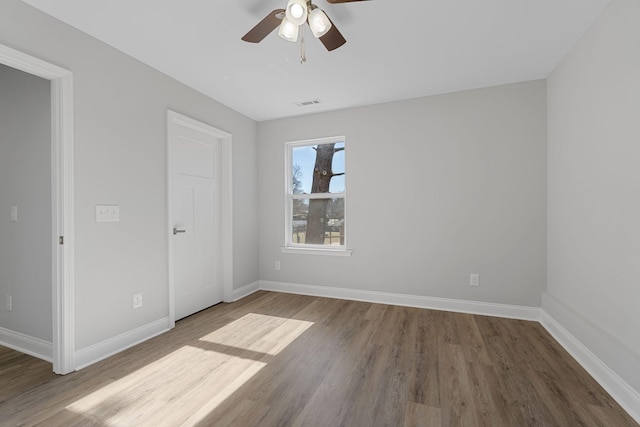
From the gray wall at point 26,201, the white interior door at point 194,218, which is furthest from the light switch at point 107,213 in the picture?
the white interior door at point 194,218

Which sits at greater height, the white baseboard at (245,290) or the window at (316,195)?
the window at (316,195)

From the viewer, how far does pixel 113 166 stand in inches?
93.5

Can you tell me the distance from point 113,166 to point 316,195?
2.40 m

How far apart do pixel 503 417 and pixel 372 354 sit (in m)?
0.95

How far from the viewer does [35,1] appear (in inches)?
72.8

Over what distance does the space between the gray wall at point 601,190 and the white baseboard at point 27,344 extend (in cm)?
404

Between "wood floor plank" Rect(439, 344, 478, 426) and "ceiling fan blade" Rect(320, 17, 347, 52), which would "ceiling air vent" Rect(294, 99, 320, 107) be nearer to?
"ceiling fan blade" Rect(320, 17, 347, 52)

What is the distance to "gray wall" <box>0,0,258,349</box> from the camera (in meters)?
2.07

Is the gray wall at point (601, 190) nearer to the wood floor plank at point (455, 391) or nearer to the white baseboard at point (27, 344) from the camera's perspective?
the wood floor plank at point (455, 391)

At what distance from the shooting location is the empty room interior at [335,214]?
1788 mm

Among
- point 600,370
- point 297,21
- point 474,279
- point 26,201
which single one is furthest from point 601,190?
point 26,201

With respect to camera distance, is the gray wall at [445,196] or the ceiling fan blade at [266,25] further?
the gray wall at [445,196]

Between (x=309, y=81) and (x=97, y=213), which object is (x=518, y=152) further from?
(x=97, y=213)

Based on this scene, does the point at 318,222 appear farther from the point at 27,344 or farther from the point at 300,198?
the point at 27,344
